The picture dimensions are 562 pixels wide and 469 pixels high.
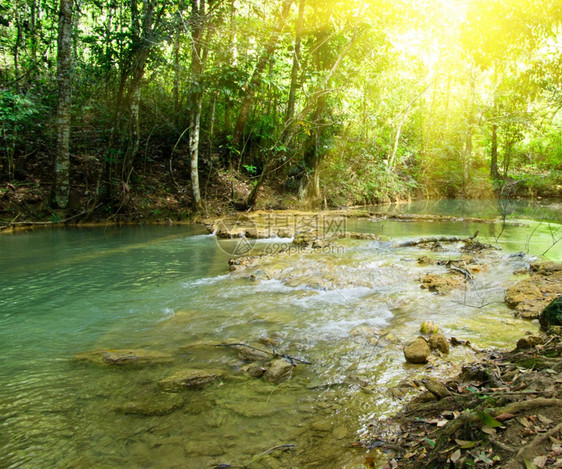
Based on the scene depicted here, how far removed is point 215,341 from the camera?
4.04 m

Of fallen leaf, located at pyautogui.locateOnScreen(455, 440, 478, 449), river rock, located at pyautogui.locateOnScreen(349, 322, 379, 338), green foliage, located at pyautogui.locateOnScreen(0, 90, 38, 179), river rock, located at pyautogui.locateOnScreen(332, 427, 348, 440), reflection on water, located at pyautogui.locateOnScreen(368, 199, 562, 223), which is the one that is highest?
green foliage, located at pyautogui.locateOnScreen(0, 90, 38, 179)

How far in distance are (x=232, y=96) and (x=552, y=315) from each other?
12.1 m

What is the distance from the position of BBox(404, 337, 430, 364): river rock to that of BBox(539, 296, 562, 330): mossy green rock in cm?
130

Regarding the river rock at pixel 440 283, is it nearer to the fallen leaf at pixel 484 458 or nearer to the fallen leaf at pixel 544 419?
the fallen leaf at pixel 544 419

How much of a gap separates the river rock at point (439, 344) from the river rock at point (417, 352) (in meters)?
0.15

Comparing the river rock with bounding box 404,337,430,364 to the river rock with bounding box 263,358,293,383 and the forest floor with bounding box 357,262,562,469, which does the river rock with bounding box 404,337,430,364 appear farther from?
the river rock with bounding box 263,358,293,383

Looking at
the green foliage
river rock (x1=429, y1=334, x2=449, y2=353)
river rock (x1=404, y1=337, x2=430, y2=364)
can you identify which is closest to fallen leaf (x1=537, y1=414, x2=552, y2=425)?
river rock (x1=404, y1=337, x2=430, y2=364)

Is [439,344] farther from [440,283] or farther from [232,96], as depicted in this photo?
[232,96]

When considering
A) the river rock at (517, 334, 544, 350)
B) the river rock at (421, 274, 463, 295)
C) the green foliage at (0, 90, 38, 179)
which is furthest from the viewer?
the green foliage at (0, 90, 38, 179)

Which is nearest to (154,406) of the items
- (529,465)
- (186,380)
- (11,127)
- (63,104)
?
(186,380)

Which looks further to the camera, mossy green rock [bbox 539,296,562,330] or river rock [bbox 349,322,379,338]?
river rock [bbox 349,322,379,338]

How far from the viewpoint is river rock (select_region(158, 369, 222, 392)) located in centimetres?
309

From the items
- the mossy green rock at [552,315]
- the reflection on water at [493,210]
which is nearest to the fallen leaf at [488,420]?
the mossy green rock at [552,315]

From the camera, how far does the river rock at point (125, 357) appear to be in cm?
353
